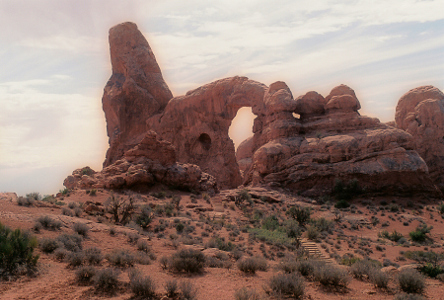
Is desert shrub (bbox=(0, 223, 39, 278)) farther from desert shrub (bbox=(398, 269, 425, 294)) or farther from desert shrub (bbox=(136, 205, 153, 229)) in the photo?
desert shrub (bbox=(398, 269, 425, 294))

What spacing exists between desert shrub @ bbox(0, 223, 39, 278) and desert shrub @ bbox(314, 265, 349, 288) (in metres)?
6.95

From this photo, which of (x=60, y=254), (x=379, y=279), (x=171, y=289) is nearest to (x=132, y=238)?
(x=60, y=254)

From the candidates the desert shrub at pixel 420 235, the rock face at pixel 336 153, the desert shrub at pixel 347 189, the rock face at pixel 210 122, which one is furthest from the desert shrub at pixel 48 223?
the rock face at pixel 210 122

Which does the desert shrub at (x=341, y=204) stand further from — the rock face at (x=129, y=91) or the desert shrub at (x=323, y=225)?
the rock face at (x=129, y=91)

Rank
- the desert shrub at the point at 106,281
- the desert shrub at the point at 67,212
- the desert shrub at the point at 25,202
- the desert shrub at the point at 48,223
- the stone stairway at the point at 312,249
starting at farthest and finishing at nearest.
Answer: the desert shrub at the point at 25,202 < the desert shrub at the point at 67,212 < the stone stairway at the point at 312,249 < the desert shrub at the point at 48,223 < the desert shrub at the point at 106,281

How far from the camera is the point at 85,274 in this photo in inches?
307

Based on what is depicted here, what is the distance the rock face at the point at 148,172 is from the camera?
2539 cm

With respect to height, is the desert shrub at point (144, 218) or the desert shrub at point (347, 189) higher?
the desert shrub at point (144, 218)

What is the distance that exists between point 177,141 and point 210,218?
19816mm

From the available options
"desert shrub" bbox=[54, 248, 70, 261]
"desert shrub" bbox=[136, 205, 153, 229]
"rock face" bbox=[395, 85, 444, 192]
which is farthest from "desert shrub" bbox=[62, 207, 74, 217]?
"rock face" bbox=[395, 85, 444, 192]

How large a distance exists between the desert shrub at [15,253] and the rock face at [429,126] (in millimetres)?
36234

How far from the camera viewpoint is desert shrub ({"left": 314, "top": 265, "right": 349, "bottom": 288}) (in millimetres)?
8352

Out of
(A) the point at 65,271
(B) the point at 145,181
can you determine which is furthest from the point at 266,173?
(A) the point at 65,271

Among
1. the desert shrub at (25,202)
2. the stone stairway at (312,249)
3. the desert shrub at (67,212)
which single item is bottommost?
the stone stairway at (312,249)
